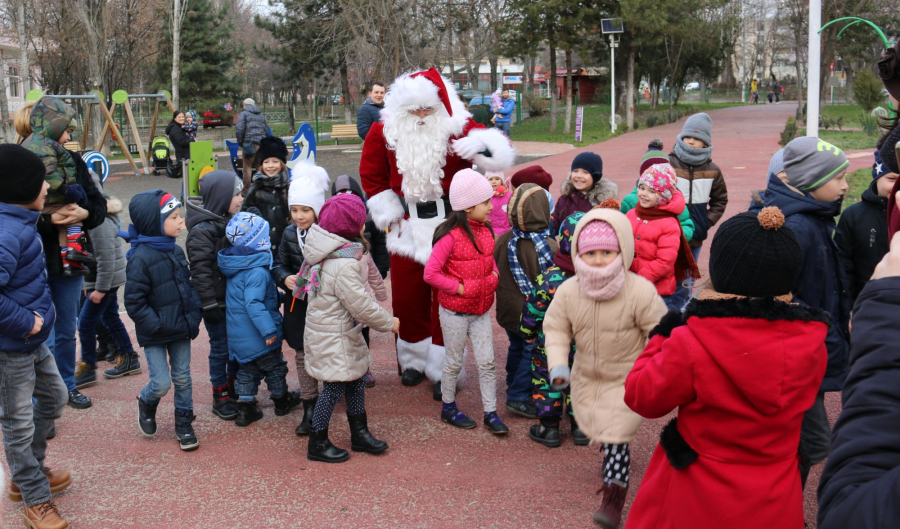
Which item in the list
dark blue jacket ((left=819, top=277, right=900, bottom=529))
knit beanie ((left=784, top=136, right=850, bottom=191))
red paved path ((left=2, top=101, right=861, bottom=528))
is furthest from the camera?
red paved path ((left=2, top=101, right=861, bottom=528))

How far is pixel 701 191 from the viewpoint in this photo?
20.5ft

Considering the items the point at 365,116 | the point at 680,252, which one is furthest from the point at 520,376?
the point at 365,116

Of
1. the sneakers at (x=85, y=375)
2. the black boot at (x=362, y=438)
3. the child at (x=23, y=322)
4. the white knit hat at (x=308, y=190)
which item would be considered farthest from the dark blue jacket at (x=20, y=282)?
the sneakers at (x=85, y=375)

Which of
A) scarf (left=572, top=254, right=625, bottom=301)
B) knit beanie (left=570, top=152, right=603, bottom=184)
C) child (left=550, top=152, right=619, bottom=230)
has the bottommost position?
scarf (left=572, top=254, right=625, bottom=301)

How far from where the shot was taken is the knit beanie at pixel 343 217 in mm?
4332

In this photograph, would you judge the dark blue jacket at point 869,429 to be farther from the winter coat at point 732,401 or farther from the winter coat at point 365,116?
the winter coat at point 365,116

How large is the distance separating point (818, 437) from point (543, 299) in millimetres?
1571

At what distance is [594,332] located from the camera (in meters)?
3.58

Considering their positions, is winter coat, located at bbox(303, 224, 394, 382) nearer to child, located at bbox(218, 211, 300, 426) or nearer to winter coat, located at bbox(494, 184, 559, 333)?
child, located at bbox(218, 211, 300, 426)

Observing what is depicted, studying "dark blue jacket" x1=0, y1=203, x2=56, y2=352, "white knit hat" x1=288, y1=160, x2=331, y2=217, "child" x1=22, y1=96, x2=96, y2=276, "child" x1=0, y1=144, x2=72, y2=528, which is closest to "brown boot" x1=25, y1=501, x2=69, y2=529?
"child" x1=0, y1=144, x2=72, y2=528

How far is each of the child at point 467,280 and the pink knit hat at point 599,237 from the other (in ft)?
4.19

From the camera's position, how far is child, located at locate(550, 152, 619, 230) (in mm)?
5641

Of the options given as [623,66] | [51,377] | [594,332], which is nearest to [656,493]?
[594,332]

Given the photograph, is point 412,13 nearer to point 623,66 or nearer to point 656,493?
point 623,66
